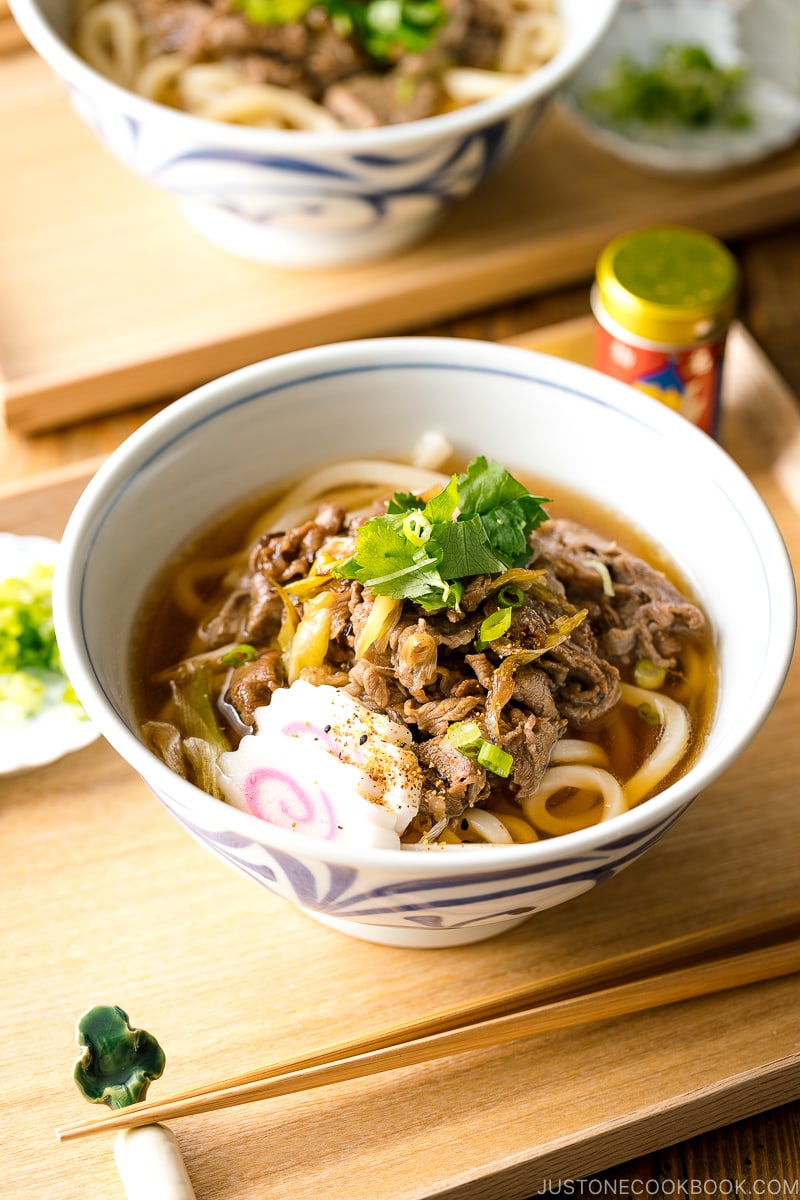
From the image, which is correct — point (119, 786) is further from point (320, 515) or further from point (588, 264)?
point (588, 264)

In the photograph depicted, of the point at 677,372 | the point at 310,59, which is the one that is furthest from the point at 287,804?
the point at 310,59

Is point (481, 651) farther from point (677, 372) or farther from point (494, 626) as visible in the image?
point (677, 372)

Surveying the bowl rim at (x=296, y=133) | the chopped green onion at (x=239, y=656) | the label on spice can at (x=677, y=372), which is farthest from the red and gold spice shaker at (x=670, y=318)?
the chopped green onion at (x=239, y=656)

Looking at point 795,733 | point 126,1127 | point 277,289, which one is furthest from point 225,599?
point 277,289

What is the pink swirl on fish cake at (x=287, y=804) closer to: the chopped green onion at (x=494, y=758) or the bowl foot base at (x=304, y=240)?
the chopped green onion at (x=494, y=758)

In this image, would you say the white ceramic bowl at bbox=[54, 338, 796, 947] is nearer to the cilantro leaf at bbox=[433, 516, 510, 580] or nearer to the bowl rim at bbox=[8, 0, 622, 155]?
the cilantro leaf at bbox=[433, 516, 510, 580]

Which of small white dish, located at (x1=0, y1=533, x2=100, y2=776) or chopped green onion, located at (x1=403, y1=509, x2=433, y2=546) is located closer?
chopped green onion, located at (x1=403, y1=509, x2=433, y2=546)
